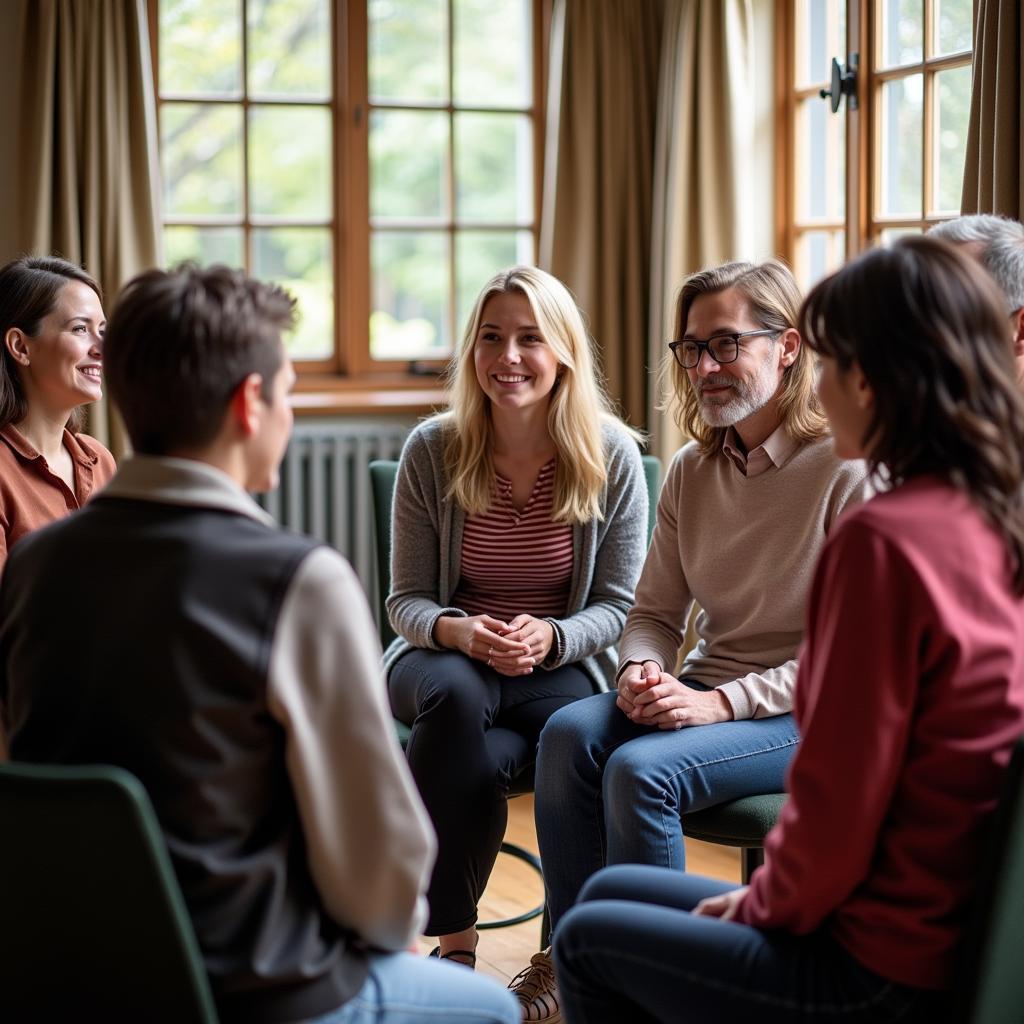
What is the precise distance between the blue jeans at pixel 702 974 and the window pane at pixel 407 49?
3366mm

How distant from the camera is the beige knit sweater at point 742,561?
2.28 metres

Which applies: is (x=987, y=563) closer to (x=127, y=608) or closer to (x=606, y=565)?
(x=127, y=608)

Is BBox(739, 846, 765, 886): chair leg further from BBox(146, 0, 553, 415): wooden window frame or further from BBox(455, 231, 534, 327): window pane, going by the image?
BBox(455, 231, 534, 327): window pane

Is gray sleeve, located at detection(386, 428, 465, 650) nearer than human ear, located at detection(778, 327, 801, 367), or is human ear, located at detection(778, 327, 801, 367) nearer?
human ear, located at detection(778, 327, 801, 367)

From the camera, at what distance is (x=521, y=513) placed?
272 centimetres

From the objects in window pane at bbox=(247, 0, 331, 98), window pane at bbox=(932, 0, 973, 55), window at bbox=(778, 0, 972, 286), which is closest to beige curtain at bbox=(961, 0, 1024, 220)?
window at bbox=(778, 0, 972, 286)

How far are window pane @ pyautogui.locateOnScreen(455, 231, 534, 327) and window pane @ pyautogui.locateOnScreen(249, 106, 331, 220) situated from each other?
18.8 inches

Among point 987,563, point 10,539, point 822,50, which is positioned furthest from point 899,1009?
point 822,50

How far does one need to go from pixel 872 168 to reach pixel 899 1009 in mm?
2591

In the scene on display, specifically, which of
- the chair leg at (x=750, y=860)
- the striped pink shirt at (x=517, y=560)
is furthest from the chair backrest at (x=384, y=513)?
the chair leg at (x=750, y=860)

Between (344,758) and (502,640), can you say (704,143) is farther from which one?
(344,758)

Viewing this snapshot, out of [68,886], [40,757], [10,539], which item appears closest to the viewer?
[68,886]

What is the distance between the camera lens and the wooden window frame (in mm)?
4293

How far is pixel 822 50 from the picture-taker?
3.79 m
